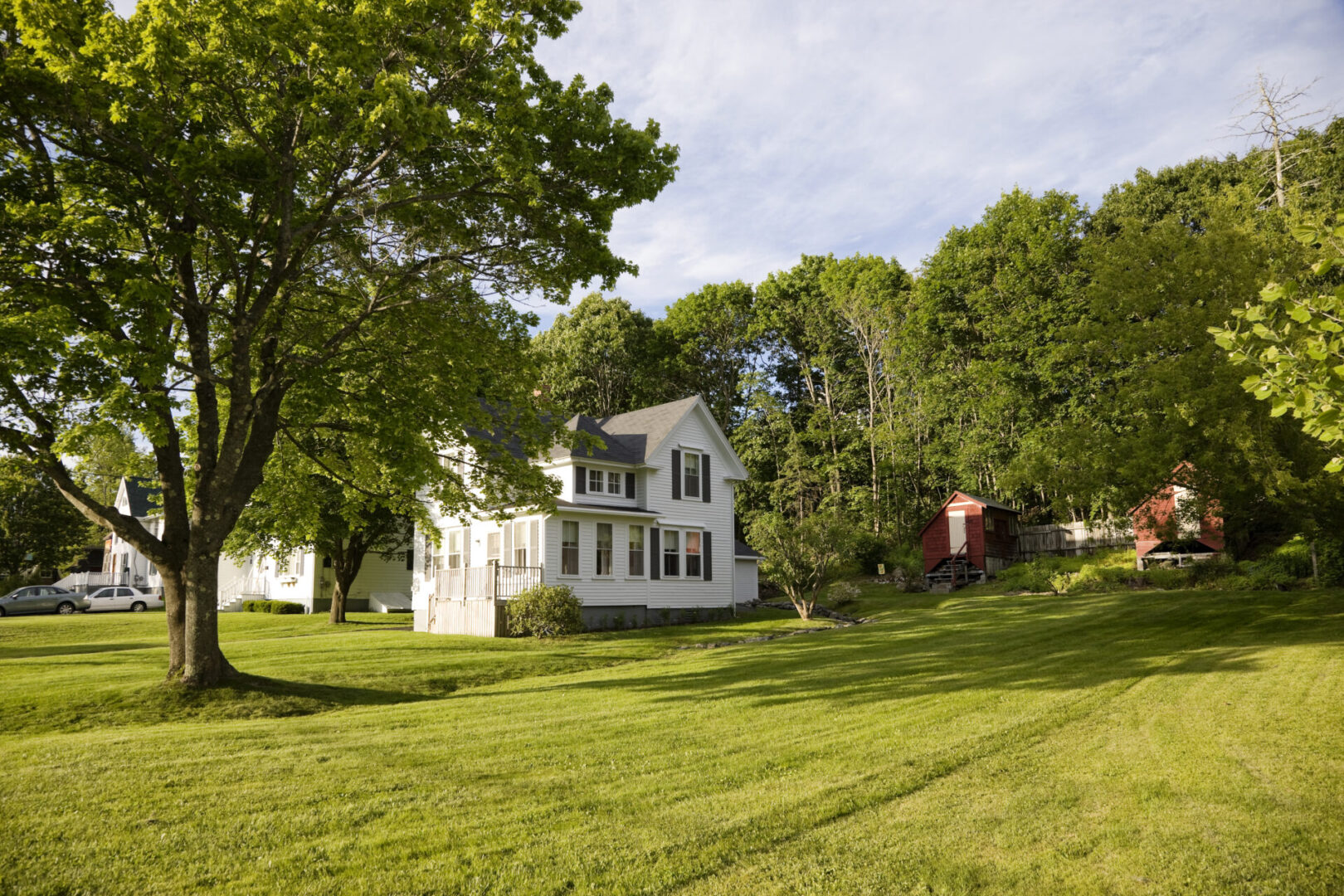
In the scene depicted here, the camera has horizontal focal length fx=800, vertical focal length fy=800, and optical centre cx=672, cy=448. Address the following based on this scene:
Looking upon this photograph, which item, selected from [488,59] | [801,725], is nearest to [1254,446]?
[801,725]

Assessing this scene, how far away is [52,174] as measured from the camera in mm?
11266

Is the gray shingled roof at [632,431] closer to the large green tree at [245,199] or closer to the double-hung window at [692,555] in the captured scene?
the double-hung window at [692,555]

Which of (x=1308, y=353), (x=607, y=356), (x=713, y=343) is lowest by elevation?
(x=1308, y=353)

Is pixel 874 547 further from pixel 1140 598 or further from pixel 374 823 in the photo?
pixel 374 823

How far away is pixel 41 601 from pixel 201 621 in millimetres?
32991

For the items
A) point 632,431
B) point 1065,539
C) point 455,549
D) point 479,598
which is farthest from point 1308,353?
point 1065,539

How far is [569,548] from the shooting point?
976 inches

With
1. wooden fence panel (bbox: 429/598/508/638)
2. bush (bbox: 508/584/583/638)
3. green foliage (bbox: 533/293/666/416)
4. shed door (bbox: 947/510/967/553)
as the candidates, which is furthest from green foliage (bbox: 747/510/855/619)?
green foliage (bbox: 533/293/666/416)

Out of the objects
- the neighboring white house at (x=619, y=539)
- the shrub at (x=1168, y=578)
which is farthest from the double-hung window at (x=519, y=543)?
the shrub at (x=1168, y=578)

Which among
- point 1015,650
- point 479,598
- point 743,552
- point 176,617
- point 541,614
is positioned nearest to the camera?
point 176,617

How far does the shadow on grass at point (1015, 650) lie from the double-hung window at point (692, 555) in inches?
292

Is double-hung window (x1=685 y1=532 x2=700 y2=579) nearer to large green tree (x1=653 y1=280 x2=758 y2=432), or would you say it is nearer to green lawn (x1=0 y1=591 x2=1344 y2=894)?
green lawn (x1=0 y1=591 x2=1344 y2=894)

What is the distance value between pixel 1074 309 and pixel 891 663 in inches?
1247

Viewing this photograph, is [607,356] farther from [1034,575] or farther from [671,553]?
[1034,575]
